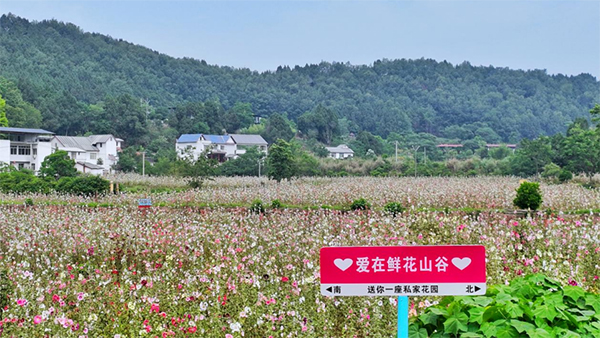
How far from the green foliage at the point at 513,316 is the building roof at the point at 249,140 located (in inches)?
1510

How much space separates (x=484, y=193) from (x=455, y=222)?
6.36 meters

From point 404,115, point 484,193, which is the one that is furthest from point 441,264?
point 404,115

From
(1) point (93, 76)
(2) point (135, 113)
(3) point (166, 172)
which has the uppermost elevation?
(1) point (93, 76)

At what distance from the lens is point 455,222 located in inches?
239

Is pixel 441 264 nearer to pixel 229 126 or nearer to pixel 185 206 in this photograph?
pixel 185 206

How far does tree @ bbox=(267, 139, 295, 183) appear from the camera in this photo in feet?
64.1

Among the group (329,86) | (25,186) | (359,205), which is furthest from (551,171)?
(329,86)

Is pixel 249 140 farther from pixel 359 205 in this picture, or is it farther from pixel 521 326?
pixel 521 326

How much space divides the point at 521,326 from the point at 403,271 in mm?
457

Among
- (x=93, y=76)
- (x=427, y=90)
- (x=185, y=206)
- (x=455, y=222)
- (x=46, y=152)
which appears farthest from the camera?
(x=427, y=90)

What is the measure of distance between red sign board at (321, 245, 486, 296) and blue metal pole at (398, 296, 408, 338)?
0.23 feet

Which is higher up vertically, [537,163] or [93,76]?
[93,76]

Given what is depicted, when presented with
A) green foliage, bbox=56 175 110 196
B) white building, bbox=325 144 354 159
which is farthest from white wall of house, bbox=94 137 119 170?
green foliage, bbox=56 175 110 196

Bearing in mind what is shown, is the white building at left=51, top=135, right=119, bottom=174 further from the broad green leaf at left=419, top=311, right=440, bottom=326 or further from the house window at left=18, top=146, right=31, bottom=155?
the broad green leaf at left=419, top=311, right=440, bottom=326
